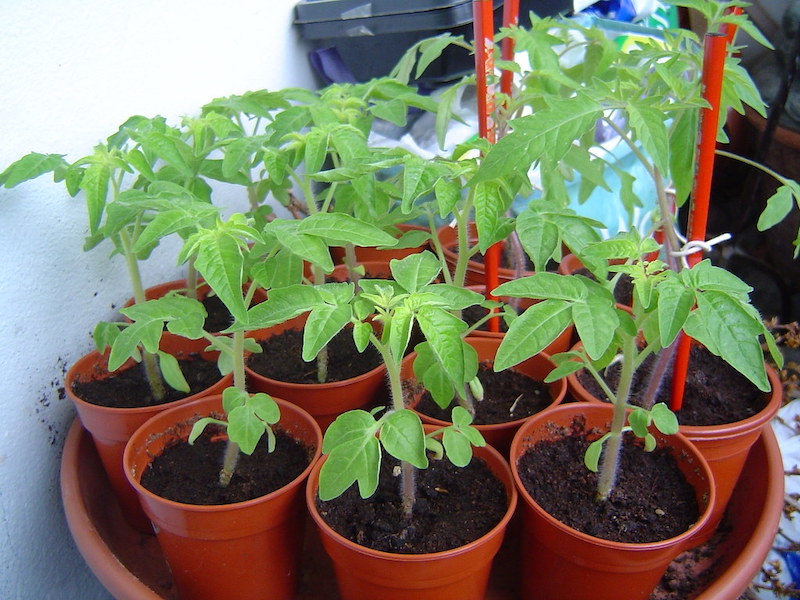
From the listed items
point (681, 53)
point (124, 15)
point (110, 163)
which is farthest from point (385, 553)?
point (124, 15)

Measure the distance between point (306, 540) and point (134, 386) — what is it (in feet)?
1.35

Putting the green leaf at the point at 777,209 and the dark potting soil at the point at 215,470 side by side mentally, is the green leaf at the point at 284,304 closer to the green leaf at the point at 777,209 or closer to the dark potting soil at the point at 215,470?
the dark potting soil at the point at 215,470

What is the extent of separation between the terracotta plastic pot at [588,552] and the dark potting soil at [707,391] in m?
0.14

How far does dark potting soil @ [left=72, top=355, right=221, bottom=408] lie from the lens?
1104 mm

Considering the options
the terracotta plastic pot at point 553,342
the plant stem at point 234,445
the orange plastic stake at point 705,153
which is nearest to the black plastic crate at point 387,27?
the terracotta plastic pot at point 553,342

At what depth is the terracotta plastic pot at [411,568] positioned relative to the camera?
31.3 inches

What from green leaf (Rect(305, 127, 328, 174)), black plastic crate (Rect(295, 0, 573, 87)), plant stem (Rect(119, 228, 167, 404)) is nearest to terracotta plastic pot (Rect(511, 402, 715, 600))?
green leaf (Rect(305, 127, 328, 174))

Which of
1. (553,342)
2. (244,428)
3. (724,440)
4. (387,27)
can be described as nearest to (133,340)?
(244,428)

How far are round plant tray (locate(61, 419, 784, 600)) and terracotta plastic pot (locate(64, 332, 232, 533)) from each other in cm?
4

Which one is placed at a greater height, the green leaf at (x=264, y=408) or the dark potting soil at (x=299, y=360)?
the green leaf at (x=264, y=408)

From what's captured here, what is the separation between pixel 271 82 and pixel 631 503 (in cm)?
134

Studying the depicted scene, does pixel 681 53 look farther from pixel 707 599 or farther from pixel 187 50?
pixel 187 50

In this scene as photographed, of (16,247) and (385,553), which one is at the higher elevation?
(16,247)

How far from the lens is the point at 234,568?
0.93m
